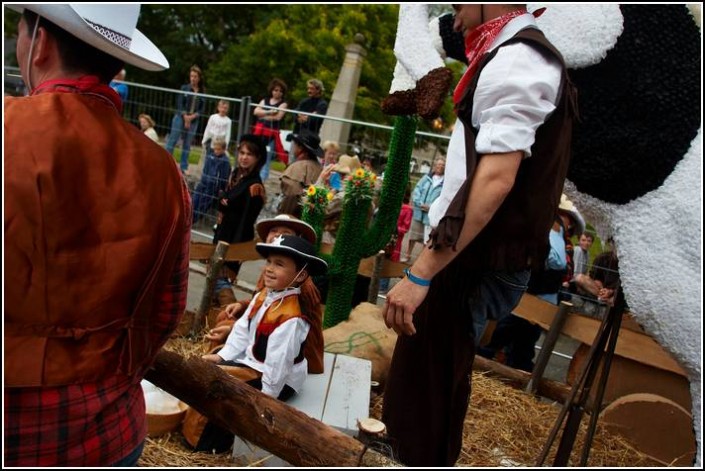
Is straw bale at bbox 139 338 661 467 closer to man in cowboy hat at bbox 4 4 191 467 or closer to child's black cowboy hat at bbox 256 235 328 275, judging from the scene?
child's black cowboy hat at bbox 256 235 328 275

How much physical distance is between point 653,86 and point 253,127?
541cm

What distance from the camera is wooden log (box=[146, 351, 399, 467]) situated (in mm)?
1947

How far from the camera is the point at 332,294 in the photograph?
13.9 ft

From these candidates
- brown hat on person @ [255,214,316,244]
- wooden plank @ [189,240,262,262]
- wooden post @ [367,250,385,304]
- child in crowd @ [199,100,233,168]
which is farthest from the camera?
child in crowd @ [199,100,233,168]

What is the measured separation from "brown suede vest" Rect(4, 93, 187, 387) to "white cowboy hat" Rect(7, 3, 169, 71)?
4.6 inches

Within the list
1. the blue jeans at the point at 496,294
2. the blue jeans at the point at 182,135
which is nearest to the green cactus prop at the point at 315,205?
the blue jeans at the point at 496,294

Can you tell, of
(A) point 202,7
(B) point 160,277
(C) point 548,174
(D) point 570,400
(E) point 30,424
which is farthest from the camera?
(A) point 202,7

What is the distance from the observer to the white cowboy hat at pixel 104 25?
3.92ft

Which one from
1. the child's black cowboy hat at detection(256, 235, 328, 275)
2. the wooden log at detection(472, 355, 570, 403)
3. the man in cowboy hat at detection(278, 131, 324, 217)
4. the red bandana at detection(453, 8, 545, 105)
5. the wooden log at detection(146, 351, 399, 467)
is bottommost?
the wooden log at detection(472, 355, 570, 403)

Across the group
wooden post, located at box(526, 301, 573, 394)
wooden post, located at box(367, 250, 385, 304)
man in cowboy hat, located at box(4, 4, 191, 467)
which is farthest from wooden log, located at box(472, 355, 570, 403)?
man in cowboy hat, located at box(4, 4, 191, 467)

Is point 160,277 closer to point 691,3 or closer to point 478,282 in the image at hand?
point 478,282

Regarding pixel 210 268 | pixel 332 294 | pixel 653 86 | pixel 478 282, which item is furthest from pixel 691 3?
pixel 210 268

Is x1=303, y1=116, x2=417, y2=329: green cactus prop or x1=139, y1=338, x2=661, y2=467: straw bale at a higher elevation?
x1=303, y1=116, x2=417, y2=329: green cactus prop

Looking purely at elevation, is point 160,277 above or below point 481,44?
below
